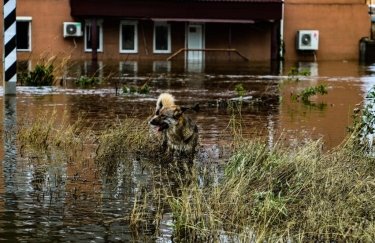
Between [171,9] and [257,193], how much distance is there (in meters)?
36.2

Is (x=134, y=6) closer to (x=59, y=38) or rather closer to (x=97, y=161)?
(x=59, y=38)

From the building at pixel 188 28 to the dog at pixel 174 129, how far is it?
102 feet

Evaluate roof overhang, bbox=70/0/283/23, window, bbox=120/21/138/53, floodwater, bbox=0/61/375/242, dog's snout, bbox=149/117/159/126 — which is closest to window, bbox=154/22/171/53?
window, bbox=120/21/138/53

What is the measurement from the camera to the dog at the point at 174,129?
987 centimetres

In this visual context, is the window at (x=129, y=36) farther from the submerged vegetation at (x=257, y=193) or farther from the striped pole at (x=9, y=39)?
the submerged vegetation at (x=257, y=193)

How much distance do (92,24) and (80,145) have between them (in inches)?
1280

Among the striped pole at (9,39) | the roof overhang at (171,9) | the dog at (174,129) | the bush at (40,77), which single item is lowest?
the dog at (174,129)

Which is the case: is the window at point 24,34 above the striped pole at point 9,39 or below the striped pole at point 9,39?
above

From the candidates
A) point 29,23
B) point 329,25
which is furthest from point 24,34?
point 329,25

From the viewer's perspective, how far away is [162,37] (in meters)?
44.6

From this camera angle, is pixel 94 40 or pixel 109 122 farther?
pixel 94 40

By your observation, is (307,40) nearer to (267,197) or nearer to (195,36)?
(195,36)

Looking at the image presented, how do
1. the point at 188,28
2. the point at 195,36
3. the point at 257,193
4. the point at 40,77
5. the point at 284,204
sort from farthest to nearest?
the point at 195,36 → the point at 188,28 → the point at 40,77 → the point at 257,193 → the point at 284,204

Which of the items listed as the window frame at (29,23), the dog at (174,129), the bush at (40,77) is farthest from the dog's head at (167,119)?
the window frame at (29,23)
